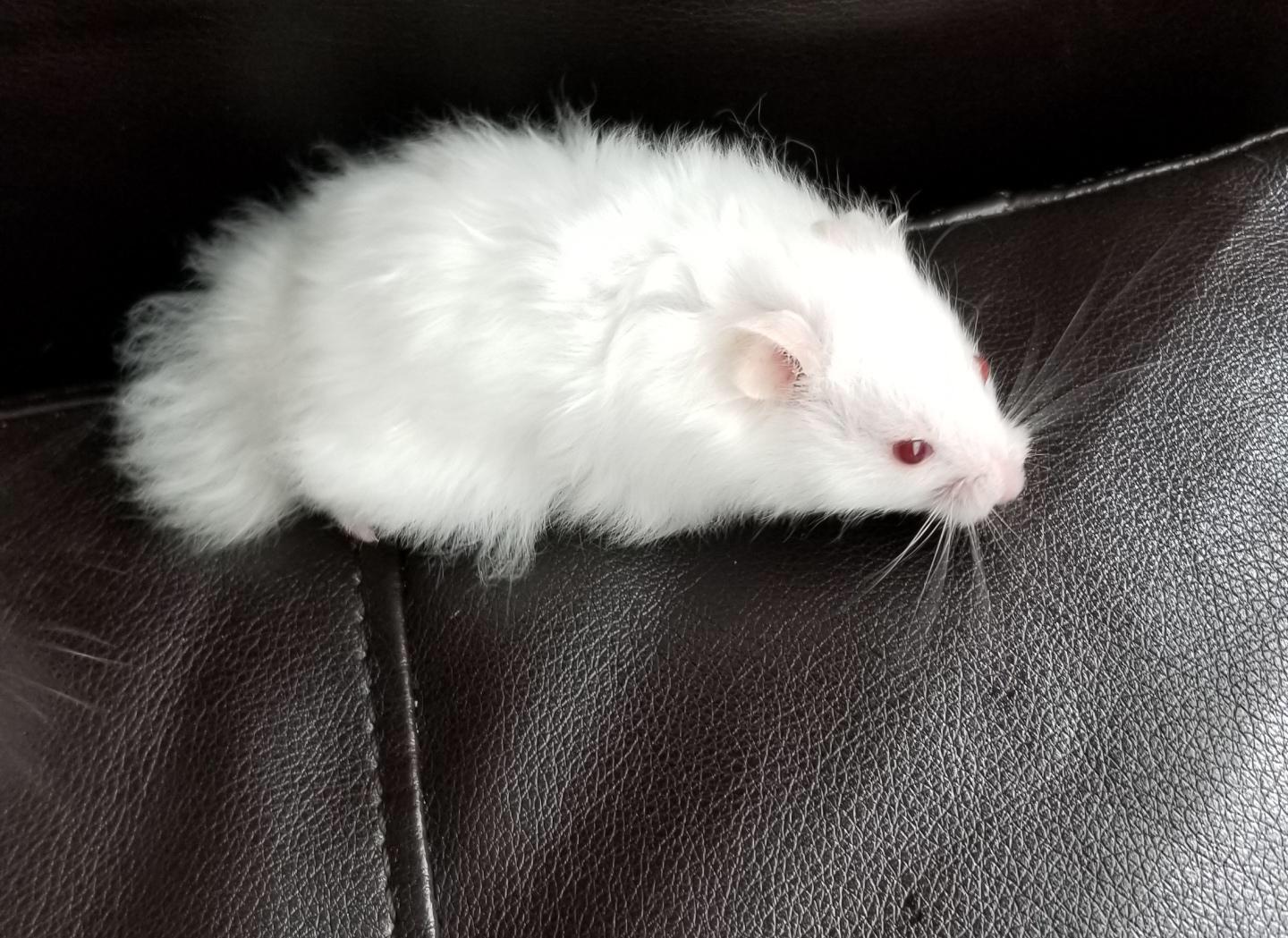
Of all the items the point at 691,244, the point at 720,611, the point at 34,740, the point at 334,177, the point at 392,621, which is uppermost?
the point at 691,244

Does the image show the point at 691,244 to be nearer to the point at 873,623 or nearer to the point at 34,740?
the point at 873,623

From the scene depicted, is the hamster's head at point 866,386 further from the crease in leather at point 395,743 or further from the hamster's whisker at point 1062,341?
the crease in leather at point 395,743

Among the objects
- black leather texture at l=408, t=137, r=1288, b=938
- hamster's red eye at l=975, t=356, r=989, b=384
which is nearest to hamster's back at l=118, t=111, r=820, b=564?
black leather texture at l=408, t=137, r=1288, b=938

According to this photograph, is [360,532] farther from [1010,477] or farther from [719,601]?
[1010,477]

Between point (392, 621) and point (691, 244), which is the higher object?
point (691, 244)

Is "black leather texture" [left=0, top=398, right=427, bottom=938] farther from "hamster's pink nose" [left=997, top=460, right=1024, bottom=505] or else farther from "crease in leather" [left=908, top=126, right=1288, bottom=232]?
"crease in leather" [left=908, top=126, right=1288, bottom=232]

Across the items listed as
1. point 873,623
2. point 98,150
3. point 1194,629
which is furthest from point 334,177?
point 1194,629

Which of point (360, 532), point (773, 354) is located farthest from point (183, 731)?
point (773, 354)

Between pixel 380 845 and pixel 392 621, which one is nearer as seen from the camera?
pixel 380 845
